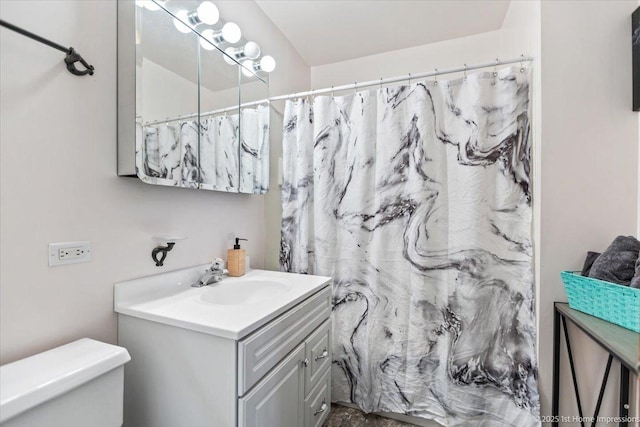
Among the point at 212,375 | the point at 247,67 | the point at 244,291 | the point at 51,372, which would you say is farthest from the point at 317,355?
the point at 247,67

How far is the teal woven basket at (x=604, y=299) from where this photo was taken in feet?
3.08

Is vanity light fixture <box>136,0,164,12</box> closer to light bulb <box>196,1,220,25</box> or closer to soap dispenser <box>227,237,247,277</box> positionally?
light bulb <box>196,1,220,25</box>

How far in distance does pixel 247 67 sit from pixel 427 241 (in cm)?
150

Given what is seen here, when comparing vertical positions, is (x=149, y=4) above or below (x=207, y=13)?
below

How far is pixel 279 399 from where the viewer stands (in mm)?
1063

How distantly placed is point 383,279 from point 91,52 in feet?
5.48

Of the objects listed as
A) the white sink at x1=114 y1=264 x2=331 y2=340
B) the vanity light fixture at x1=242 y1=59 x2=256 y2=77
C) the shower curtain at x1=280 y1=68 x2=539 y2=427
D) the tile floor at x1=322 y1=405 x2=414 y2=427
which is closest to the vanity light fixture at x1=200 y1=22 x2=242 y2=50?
the vanity light fixture at x1=242 y1=59 x2=256 y2=77

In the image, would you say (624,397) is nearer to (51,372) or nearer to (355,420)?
(355,420)

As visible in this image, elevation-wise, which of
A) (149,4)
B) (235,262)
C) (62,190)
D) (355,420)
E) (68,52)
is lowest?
(355,420)

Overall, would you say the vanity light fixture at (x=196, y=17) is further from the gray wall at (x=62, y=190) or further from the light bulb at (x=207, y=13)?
the gray wall at (x=62, y=190)

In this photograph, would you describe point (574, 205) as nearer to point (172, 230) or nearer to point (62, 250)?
point (172, 230)

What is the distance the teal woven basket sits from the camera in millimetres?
940

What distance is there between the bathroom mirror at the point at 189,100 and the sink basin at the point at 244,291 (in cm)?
50

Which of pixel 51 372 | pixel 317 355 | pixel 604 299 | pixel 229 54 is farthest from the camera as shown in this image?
pixel 229 54
